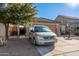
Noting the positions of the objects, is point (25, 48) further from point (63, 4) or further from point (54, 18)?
point (63, 4)

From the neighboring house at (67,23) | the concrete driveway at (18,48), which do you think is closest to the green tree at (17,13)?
the concrete driveway at (18,48)

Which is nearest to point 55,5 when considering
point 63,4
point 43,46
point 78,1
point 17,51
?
point 63,4

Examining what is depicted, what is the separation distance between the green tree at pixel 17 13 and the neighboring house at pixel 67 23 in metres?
0.82

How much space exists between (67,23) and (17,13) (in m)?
1.50

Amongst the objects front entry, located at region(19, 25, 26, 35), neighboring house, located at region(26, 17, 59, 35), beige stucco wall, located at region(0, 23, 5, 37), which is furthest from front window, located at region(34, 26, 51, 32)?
beige stucco wall, located at region(0, 23, 5, 37)

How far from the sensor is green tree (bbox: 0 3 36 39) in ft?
21.3

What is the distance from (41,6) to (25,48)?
1297mm

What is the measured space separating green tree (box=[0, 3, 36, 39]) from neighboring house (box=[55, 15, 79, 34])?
820 mm

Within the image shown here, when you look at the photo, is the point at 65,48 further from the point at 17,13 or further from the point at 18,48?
the point at 17,13

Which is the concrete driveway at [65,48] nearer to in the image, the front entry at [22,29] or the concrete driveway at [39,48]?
the concrete driveway at [39,48]

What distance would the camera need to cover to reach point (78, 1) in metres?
6.27

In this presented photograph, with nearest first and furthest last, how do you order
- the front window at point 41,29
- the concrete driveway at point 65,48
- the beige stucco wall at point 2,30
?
the concrete driveway at point 65,48 → the beige stucco wall at point 2,30 → the front window at point 41,29

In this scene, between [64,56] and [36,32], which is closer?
[64,56]

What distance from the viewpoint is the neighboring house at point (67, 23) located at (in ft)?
21.5
